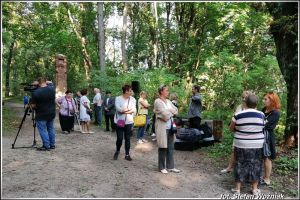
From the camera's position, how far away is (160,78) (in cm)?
1546

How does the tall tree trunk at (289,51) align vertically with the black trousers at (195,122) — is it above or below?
above

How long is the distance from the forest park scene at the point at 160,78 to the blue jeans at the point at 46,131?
14.8 inches

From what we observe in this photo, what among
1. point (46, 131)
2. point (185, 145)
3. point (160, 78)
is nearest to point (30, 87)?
point (46, 131)

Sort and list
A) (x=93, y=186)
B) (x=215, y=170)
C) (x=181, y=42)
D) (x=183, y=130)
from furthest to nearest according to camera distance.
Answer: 1. (x=181, y=42)
2. (x=183, y=130)
3. (x=215, y=170)
4. (x=93, y=186)

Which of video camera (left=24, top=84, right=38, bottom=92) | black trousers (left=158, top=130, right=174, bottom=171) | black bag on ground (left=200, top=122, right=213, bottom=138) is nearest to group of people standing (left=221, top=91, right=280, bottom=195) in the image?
black trousers (left=158, top=130, right=174, bottom=171)

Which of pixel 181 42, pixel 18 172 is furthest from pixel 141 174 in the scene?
pixel 181 42

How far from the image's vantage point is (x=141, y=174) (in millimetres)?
6957

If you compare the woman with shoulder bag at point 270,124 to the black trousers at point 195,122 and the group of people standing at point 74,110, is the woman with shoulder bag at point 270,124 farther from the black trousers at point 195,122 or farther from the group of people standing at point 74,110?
the group of people standing at point 74,110

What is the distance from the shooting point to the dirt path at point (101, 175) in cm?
578

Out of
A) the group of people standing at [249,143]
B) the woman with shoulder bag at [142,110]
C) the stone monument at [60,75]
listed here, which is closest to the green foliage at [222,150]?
the woman with shoulder bag at [142,110]

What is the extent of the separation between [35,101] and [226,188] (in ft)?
16.5

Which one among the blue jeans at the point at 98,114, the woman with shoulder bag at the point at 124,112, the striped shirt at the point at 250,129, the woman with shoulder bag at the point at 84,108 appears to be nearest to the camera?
the striped shirt at the point at 250,129

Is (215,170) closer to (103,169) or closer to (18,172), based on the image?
(103,169)

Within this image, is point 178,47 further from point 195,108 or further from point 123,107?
point 123,107
